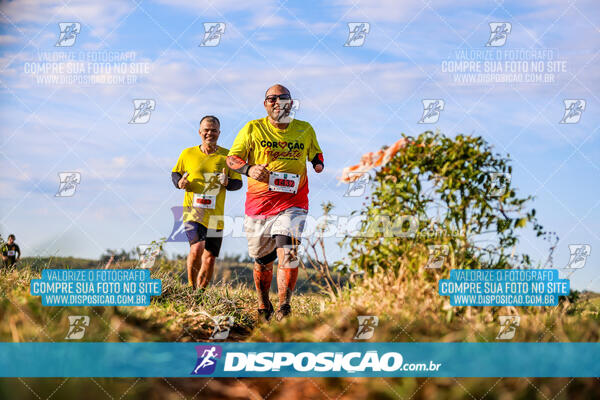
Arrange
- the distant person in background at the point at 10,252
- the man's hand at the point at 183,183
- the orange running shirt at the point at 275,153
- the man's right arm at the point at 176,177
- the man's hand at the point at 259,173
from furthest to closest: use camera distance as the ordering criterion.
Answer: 1. the man's right arm at the point at 176,177
2. the man's hand at the point at 183,183
3. the distant person in background at the point at 10,252
4. the orange running shirt at the point at 275,153
5. the man's hand at the point at 259,173

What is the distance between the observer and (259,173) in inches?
265

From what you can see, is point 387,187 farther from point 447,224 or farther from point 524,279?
point 524,279

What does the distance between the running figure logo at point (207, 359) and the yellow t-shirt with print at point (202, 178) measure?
9.68ft

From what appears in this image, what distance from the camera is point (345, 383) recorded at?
5176 millimetres

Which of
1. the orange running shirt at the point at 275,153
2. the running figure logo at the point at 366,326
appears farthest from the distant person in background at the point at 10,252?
the running figure logo at the point at 366,326

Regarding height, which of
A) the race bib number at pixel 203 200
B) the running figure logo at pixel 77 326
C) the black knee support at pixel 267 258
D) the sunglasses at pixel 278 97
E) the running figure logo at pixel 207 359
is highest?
the sunglasses at pixel 278 97

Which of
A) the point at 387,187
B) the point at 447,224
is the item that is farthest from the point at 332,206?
the point at 447,224

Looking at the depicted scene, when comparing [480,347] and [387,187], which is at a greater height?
[387,187]

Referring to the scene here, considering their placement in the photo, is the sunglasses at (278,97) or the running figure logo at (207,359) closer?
the running figure logo at (207,359)

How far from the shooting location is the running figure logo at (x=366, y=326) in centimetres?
543

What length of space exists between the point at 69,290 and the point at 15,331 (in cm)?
64

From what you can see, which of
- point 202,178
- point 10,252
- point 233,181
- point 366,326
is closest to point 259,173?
point 233,181

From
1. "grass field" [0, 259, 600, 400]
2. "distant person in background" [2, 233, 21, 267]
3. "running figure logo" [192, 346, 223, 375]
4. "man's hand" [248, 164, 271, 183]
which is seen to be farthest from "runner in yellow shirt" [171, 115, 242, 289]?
"running figure logo" [192, 346, 223, 375]

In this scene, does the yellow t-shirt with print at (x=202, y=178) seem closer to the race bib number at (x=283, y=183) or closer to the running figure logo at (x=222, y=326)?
the race bib number at (x=283, y=183)
